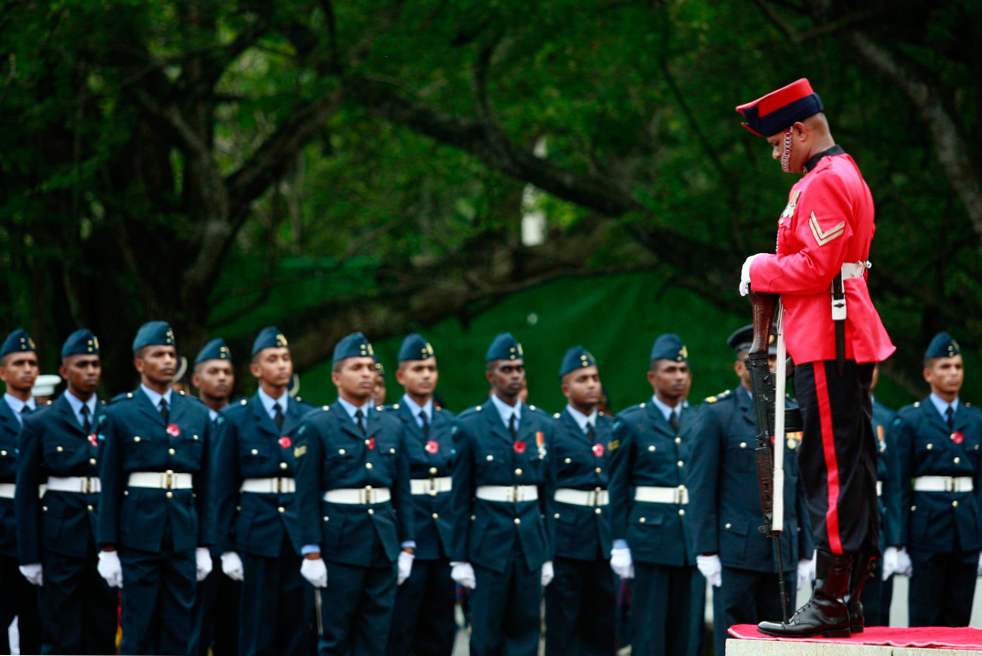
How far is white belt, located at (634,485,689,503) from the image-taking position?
32.9 ft

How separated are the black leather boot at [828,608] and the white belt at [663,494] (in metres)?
4.07

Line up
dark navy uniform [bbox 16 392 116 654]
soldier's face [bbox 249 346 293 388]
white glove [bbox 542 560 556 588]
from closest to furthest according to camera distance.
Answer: dark navy uniform [bbox 16 392 116 654], white glove [bbox 542 560 556 588], soldier's face [bbox 249 346 293 388]

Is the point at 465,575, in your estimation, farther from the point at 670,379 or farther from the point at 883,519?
the point at 883,519

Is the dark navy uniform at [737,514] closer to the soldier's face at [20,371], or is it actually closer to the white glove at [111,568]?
the white glove at [111,568]

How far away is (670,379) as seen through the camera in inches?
406

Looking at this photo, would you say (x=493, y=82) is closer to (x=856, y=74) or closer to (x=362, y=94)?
(x=362, y=94)

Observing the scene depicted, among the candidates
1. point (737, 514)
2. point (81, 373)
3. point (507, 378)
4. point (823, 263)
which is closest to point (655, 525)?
point (737, 514)

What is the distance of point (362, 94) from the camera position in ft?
50.2

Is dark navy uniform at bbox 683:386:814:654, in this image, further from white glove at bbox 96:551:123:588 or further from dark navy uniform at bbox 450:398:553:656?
white glove at bbox 96:551:123:588

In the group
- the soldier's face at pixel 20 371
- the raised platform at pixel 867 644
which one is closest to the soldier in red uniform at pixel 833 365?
the raised platform at pixel 867 644

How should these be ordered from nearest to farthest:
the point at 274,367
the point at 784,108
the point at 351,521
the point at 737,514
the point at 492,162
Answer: the point at 784,108 → the point at 737,514 → the point at 351,521 → the point at 274,367 → the point at 492,162

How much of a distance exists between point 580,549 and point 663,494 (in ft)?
2.40

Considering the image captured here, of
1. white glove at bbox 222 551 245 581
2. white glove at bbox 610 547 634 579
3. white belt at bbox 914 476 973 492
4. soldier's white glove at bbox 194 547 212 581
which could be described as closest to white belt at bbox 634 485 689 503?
white glove at bbox 610 547 634 579

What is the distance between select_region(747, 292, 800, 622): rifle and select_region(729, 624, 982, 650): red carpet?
8.7 inches
